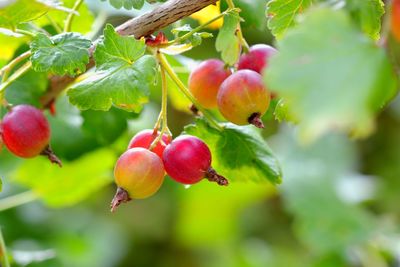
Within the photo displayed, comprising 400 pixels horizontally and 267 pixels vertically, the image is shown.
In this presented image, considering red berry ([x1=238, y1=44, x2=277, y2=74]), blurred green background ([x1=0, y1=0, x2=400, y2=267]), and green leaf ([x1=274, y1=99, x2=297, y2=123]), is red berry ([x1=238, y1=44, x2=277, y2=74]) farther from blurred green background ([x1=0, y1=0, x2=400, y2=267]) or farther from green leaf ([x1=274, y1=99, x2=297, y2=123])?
blurred green background ([x1=0, y1=0, x2=400, y2=267])

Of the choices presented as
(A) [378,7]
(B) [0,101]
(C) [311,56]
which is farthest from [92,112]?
(C) [311,56]

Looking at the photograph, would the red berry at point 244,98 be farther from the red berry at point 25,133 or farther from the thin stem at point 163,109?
the red berry at point 25,133

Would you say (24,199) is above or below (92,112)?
below

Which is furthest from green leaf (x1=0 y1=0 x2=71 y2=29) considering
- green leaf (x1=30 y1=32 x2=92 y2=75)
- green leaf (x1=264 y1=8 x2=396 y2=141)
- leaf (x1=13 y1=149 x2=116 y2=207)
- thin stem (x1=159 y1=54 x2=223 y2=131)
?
leaf (x1=13 y1=149 x2=116 y2=207)

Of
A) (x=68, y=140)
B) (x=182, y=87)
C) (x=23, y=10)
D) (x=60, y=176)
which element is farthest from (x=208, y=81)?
(x=60, y=176)

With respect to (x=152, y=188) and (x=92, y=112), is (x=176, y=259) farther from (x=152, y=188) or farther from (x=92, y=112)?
(x=152, y=188)
